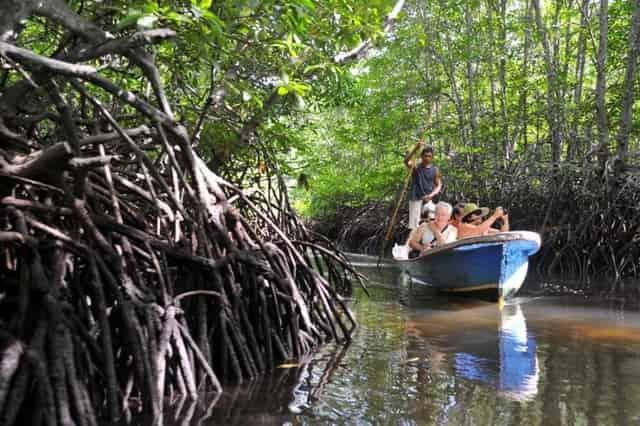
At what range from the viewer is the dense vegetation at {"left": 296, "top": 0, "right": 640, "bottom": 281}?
934 cm

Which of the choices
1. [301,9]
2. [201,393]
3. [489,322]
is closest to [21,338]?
[201,393]

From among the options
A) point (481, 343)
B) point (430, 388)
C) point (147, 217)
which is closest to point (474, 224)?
point (481, 343)

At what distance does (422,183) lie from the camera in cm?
888

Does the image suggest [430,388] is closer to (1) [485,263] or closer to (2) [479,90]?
(1) [485,263]

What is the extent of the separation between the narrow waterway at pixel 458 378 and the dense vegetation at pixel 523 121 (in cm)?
282

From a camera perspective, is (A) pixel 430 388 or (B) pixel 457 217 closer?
(A) pixel 430 388

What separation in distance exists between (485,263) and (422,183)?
96.8 inches

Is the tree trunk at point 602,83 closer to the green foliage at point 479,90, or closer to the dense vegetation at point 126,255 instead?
the green foliage at point 479,90

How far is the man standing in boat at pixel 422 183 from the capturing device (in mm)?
8789

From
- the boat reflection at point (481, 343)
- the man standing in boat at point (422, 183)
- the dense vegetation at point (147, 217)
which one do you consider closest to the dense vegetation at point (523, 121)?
the man standing in boat at point (422, 183)

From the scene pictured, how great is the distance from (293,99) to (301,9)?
2.65ft

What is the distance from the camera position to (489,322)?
5562 millimetres

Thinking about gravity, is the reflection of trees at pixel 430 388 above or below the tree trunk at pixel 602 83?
below

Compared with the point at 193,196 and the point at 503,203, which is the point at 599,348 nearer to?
the point at 193,196
